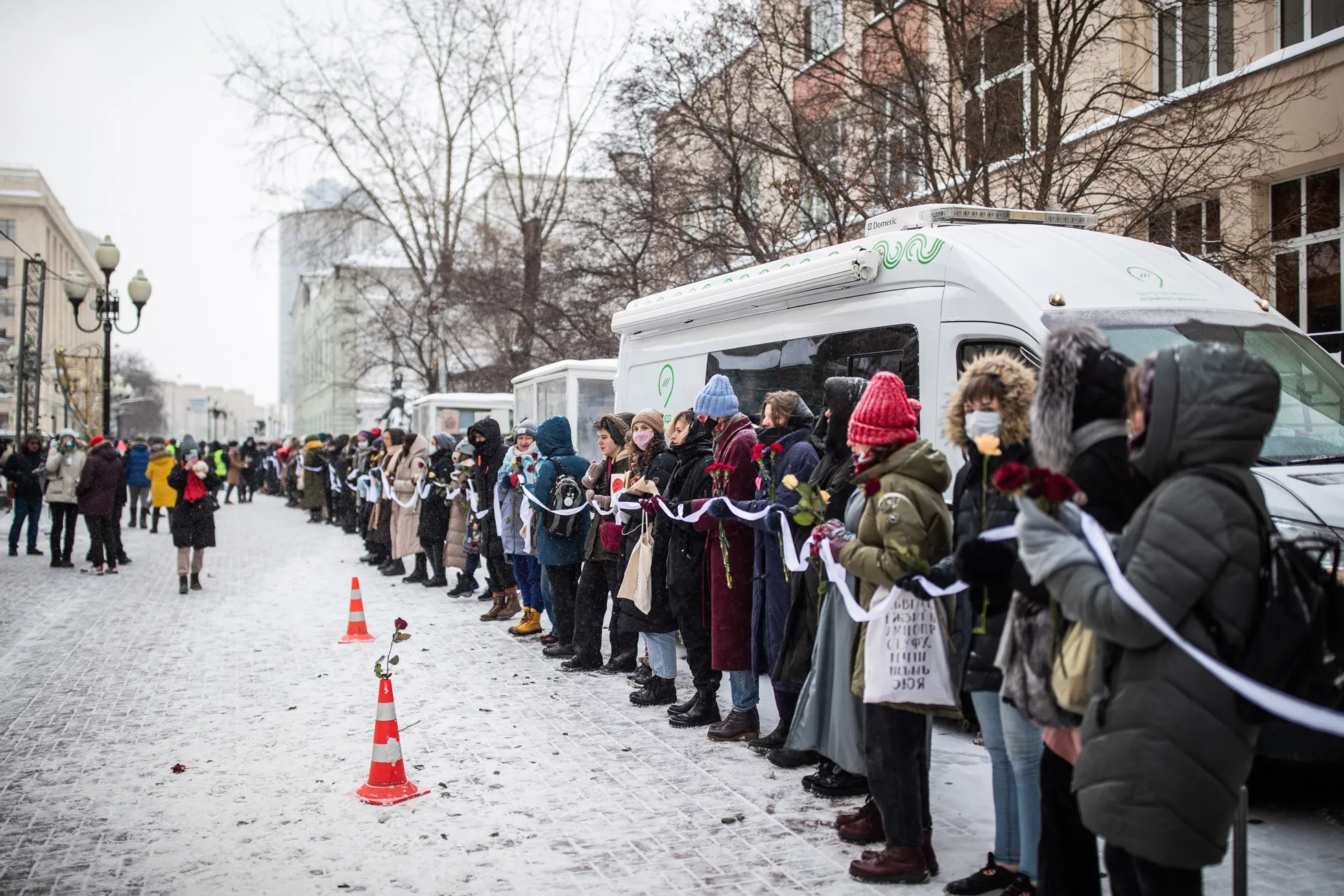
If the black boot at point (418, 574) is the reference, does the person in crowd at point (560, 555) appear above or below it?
above

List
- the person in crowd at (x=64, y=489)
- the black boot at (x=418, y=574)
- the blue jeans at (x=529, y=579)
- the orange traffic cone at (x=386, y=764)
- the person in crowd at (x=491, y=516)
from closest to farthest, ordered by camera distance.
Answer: the orange traffic cone at (x=386, y=764)
the blue jeans at (x=529, y=579)
the person in crowd at (x=491, y=516)
the black boot at (x=418, y=574)
the person in crowd at (x=64, y=489)

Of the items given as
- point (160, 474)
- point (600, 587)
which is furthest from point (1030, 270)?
point (160, 474)

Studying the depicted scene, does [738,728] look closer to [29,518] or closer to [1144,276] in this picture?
[1144,276]

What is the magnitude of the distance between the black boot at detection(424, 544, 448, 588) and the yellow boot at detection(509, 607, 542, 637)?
392 centimetres

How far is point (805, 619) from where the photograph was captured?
568 centimetres

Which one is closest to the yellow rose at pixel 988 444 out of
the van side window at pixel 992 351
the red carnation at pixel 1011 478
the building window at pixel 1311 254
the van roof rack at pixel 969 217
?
the red carnation at pixel 1011 478

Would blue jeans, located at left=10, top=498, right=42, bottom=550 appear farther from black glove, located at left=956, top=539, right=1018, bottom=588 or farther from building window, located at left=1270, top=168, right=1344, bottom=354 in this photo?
building window, located at left=1270, top=168, right=1344, bottom=354

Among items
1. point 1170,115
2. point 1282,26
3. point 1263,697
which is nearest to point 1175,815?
point 1263,697

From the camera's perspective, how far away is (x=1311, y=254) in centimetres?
1309

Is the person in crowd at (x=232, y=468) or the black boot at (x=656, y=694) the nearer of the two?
the black boot at (x=656, y=694)

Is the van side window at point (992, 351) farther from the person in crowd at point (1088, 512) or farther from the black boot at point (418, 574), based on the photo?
the black boot at point (418, 574)

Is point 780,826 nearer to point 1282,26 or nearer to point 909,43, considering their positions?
point 909,43

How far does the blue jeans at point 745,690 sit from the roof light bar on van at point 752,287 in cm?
Answer: 303

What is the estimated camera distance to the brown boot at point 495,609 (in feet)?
37.9
